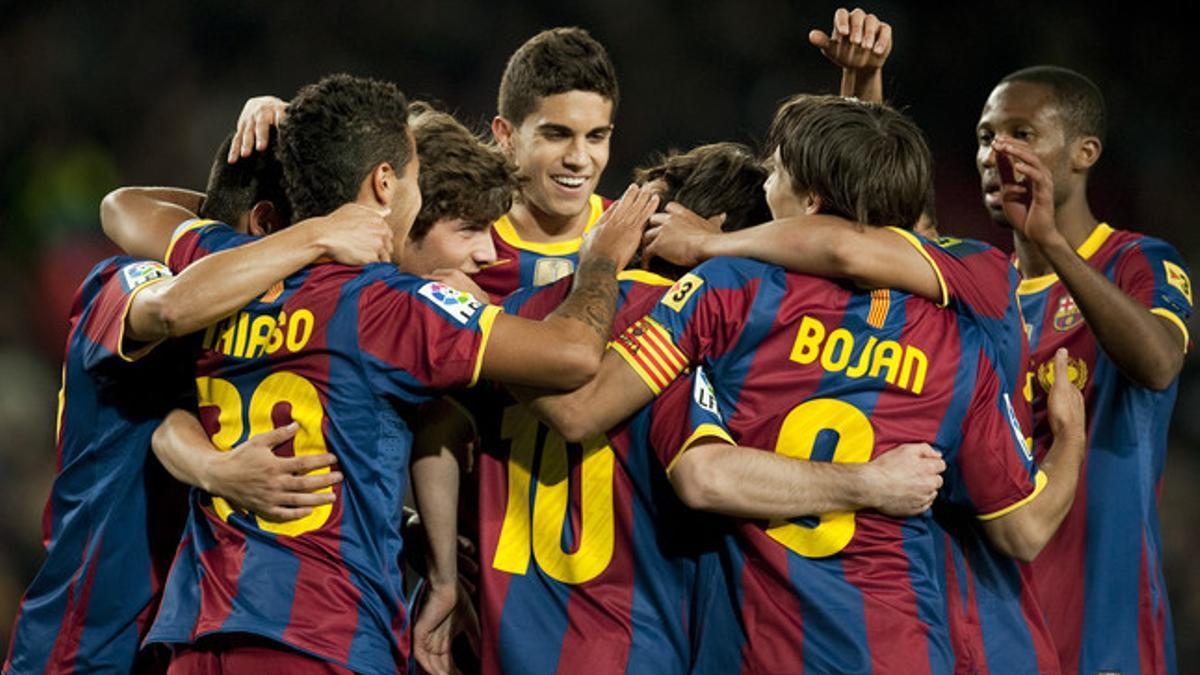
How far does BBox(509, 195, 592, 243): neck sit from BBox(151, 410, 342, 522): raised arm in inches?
68.7

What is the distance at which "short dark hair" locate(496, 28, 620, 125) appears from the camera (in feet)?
16.5

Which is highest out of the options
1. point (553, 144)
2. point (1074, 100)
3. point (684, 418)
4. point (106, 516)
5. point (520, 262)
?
point (1074, 100)

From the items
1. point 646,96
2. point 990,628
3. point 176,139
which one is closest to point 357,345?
point 990,628

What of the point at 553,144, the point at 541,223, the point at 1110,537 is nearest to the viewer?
the point at 1110,537

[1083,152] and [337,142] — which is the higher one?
[1083,152]

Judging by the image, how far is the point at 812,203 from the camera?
11.7ft

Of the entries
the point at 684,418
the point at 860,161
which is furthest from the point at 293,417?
the point at 860,161

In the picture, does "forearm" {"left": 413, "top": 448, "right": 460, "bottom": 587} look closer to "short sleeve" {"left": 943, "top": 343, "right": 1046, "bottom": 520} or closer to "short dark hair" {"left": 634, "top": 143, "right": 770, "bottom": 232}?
"short dark hair" {"left": 634, "top": 143, "right": 770, "bottom": 232}

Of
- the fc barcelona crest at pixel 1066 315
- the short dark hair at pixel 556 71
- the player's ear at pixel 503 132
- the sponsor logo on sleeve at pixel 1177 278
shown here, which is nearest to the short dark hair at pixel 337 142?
the short dark hair at pixel 556 71

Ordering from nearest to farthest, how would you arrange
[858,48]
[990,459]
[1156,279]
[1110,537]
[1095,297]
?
1. [990,459]
2. [1095,297]
3. [1110,537]
4. [1156,279]
5. [858,48]

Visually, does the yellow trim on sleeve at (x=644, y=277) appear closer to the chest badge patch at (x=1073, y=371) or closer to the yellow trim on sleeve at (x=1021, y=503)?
the yellow trim on sleeve at (x=1021, y=503)

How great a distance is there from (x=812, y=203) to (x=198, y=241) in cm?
157

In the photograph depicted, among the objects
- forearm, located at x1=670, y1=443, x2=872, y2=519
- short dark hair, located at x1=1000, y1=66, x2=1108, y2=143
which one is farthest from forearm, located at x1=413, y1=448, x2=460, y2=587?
short dark hair, located at x1=1000, y1=66, x2=1108, y2=143

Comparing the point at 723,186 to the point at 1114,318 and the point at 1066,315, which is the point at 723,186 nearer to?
the point at 1114,318
